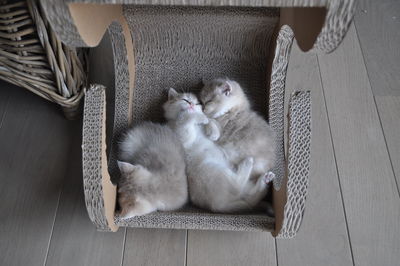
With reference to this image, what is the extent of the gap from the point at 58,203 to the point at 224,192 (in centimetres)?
56

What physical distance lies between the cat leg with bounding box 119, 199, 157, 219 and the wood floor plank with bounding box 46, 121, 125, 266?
21 centimetres

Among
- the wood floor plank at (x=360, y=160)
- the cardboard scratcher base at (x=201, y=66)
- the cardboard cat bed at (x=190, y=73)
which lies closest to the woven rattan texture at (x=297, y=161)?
the cardboard cat bed at (x=190, y=73)

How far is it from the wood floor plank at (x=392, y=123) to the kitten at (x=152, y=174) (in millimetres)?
749

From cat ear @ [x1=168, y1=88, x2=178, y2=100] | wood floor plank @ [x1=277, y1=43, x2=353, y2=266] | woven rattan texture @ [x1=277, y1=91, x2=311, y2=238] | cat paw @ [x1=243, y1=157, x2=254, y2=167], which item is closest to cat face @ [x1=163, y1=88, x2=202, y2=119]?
cat ear @ [x1=168, y1=88, x2=178, y2=100]

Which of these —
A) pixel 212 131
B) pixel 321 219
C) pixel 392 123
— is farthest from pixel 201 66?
pixel 392 123

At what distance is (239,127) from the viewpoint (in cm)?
103

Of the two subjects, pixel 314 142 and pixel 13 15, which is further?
pixel 314 142

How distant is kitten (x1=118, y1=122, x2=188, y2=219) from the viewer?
90cm

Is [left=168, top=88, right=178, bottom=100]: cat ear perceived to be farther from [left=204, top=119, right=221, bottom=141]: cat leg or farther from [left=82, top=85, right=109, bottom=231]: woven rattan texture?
[left=82, top=85, right=109, bottom=231]: woven rattan texture

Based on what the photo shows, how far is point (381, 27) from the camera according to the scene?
156 cm

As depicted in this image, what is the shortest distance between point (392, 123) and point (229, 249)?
2.51 ft

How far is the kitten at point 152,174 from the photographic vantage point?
90 centimetres

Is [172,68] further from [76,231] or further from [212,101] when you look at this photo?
[76,231]

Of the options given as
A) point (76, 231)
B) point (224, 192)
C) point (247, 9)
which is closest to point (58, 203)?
point (76, 231)
